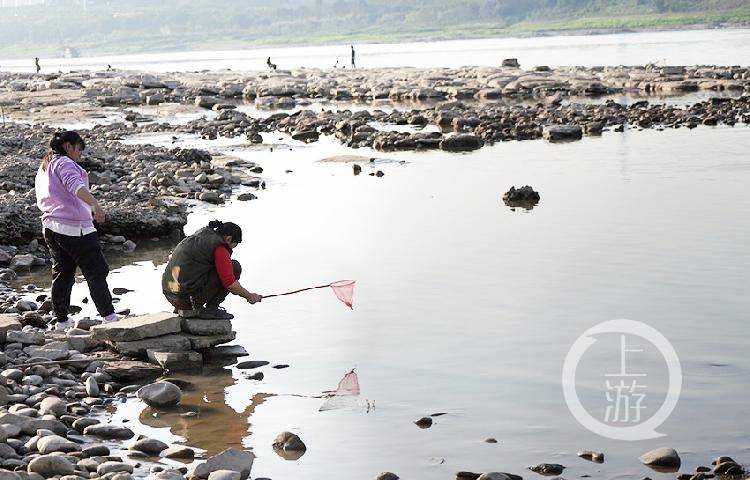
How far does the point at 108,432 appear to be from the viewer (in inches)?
348

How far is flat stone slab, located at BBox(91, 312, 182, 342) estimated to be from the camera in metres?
10.9

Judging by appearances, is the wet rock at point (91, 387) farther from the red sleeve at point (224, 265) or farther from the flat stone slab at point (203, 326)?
the red sleeve at point (224, 265)

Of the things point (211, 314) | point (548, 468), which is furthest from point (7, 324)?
point (548, 468)

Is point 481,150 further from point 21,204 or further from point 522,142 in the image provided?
point 21,204

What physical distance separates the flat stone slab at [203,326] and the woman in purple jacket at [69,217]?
1.01 metres

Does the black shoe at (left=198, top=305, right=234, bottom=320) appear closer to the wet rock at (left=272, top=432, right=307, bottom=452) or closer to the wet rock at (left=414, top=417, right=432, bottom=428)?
the wet rock at (left=272, top=432, right=307, bottom=452)

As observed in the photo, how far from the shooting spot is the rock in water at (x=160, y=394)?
9.66 m

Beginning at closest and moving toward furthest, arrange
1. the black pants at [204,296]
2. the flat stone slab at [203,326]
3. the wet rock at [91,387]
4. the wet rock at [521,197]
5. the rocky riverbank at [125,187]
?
1. the wet rock at [91,387]
2. the black pants at [204,296]
3. the flat stone slab at [203,326]
4. the rocky riverbank at [125,187]
5. the wet rock at [521,197]

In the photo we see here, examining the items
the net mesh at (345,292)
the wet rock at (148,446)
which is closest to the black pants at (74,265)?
the net mesh at (345,292)

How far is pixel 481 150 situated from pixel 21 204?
1576 cm

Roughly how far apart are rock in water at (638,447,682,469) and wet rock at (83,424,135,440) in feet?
12.8

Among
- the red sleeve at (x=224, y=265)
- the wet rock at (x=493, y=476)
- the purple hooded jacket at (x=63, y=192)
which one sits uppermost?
the purple hooded jacket at (x=63, y=192)

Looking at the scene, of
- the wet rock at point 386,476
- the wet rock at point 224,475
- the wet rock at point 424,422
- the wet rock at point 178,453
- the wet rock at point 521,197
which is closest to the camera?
the wet rock at point 224,475

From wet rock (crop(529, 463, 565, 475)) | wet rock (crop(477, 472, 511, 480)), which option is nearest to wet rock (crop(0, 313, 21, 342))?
wet rock (crop(477, 472, 511, 480))
